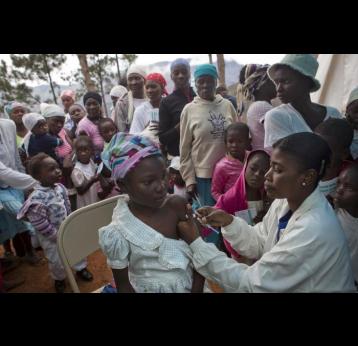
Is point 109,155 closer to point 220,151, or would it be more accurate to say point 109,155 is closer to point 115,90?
point 220,151

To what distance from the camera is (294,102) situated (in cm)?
137

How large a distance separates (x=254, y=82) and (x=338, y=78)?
212cm

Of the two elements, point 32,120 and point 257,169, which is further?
point 32,120

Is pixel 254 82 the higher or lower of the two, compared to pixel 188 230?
higher

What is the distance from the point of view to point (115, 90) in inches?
139

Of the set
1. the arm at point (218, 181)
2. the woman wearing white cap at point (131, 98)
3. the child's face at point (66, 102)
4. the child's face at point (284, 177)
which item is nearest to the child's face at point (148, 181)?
the child's face at point (284, 177)

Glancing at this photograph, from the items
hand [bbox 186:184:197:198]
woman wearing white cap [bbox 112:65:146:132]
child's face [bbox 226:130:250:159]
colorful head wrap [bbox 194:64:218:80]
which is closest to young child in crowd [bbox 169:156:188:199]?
hand [bbox 186:184:197:198]

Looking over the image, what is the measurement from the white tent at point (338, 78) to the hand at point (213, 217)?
8.79ft

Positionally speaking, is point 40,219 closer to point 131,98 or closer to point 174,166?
point 174,166

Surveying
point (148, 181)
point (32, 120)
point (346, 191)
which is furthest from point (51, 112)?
point (346, 191)

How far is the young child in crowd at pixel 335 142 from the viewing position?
1.29m

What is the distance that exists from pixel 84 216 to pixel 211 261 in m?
0.56
